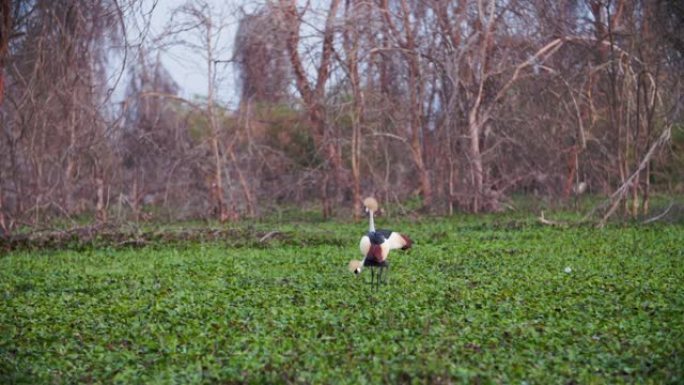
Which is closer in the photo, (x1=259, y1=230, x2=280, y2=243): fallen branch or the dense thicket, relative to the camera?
(x1=259, y1=230, x2=280, y2=243): fallen branch

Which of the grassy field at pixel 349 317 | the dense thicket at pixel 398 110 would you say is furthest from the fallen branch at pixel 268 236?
the dense thicket at pixel 398 110

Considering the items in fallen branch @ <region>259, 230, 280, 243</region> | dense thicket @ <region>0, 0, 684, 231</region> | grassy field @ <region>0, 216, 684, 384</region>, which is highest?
dense thicket @ <region>0, 0, 684, 231</region>

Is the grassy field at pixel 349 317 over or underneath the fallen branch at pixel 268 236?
underneath

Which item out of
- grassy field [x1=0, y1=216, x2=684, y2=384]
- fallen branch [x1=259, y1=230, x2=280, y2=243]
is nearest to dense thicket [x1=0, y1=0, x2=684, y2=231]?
fallen branch [x1=259, y1=230, x2=280, y2=243]

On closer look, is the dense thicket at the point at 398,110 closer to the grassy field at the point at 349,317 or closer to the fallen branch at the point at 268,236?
the fallen branch at the point at 268,236

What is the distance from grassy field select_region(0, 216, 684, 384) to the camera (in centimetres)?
620

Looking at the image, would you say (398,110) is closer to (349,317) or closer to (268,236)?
(268,236)

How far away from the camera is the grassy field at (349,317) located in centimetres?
620

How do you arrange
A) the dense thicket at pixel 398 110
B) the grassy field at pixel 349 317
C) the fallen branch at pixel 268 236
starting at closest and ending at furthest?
the grassy field at pixel 349 317 → the fallen branch at pixel 268 236 → the dense thicket at pixel 398 110

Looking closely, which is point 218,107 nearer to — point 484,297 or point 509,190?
point 509,190

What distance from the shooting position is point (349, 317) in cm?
795

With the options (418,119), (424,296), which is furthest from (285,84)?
(424,296)

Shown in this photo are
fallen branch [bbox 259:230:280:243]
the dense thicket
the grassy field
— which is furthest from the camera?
the dense thicket

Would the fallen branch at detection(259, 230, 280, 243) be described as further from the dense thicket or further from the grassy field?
the dense thicket
